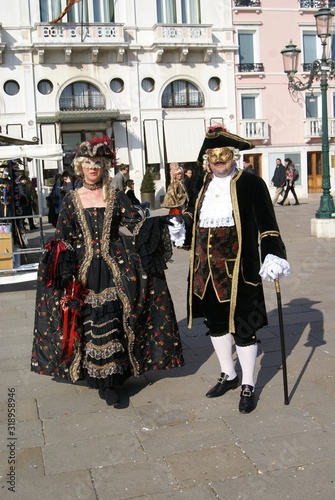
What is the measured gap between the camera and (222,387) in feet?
14.1

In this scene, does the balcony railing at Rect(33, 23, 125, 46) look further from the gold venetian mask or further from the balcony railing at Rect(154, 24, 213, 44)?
the gold venetian mask

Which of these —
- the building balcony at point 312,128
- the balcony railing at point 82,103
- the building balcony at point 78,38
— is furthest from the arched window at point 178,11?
the building balcony at point 312,128

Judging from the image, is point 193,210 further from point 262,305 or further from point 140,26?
point 140,26

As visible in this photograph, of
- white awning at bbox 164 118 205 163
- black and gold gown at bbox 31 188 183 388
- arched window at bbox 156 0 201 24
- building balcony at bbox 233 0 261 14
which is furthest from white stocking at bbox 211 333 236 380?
building balcony at bbox 233 0 261 14

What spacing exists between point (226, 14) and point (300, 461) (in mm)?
25991

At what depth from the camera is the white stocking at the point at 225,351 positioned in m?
4.20

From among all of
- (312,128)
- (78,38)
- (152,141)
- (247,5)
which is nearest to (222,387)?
(152,141)

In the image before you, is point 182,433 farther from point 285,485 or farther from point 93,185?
point 93,185

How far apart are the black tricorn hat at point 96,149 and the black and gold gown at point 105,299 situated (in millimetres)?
263

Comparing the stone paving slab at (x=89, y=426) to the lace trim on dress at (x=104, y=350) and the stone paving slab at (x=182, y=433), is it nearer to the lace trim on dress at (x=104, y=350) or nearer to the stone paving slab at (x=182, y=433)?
the stone paving slab at (x=182, y=433)

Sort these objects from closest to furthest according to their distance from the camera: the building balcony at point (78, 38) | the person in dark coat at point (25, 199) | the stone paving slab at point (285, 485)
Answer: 1. the stone paving slab at point (285, 485)
2. the person in dark coat at point (25, 199)
3. the building balcony at point (78, 38)

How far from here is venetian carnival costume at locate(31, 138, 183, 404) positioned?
4.14 meters

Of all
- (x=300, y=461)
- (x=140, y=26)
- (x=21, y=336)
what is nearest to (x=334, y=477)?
(x=300, y=461)

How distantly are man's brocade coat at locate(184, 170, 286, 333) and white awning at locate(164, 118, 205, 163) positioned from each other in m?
22.2
